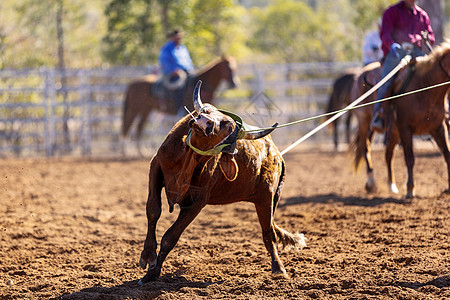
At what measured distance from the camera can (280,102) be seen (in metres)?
16.7

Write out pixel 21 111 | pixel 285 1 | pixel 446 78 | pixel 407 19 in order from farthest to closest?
pixel 285 1 → pixel 21 111 → pixel 407 19 → pixel 446 78

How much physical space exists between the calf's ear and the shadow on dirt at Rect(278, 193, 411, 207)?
3.71 meters

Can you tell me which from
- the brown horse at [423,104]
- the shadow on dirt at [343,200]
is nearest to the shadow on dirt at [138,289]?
the shadow on dirt at [343,200]

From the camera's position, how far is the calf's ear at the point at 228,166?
14.0 ft

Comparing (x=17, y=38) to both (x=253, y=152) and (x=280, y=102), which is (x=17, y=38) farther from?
(x=253, y=152)

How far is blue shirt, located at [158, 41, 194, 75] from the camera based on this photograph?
46.3 ft

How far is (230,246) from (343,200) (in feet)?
9.20

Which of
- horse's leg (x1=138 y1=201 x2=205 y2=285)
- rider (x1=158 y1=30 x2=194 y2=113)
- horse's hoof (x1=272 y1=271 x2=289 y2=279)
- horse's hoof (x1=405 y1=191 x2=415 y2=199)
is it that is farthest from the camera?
rider (x1=158 y1=30 x2=194 y2=113)

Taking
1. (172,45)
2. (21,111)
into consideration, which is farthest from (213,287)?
(21,111)

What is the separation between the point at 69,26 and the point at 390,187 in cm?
1784

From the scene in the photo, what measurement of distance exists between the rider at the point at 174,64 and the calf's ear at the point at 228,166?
10.1 m

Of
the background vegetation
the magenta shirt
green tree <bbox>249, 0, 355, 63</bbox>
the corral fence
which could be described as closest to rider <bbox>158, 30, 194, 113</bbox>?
the corral fence

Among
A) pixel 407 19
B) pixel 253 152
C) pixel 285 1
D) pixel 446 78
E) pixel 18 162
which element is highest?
pixel 285 1

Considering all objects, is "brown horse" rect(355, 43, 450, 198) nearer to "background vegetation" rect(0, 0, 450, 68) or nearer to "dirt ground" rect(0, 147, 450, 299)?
"dirt ground" rect(0, 147, 450, 299)
